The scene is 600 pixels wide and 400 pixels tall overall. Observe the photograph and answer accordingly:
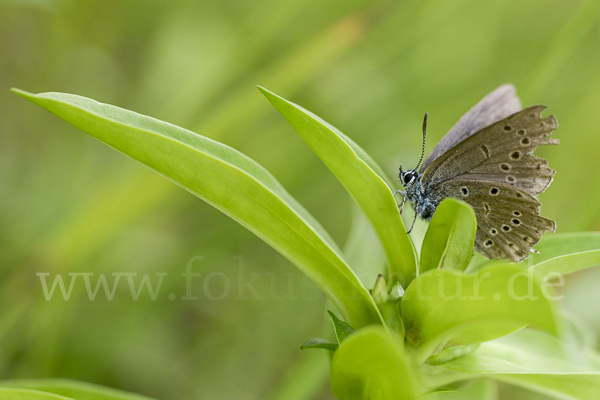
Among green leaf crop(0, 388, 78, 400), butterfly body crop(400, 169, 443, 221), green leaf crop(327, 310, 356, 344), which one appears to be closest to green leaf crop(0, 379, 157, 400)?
green leaf crop(0, 388, 78, 400)

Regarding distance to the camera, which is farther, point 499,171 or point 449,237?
point 499,171

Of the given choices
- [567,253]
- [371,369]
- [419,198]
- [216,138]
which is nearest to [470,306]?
[371,369]

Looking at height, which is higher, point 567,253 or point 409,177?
point 409,177

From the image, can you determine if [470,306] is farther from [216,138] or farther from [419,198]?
[216,138]

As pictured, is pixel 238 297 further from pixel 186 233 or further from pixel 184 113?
pixel 184 113

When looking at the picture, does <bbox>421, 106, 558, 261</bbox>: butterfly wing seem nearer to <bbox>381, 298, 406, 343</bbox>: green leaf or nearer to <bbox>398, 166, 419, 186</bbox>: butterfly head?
<bbox>398, 166, 419, 186</bbox>: butterfly head

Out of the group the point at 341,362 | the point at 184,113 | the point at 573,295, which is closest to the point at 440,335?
the point at 341,362
